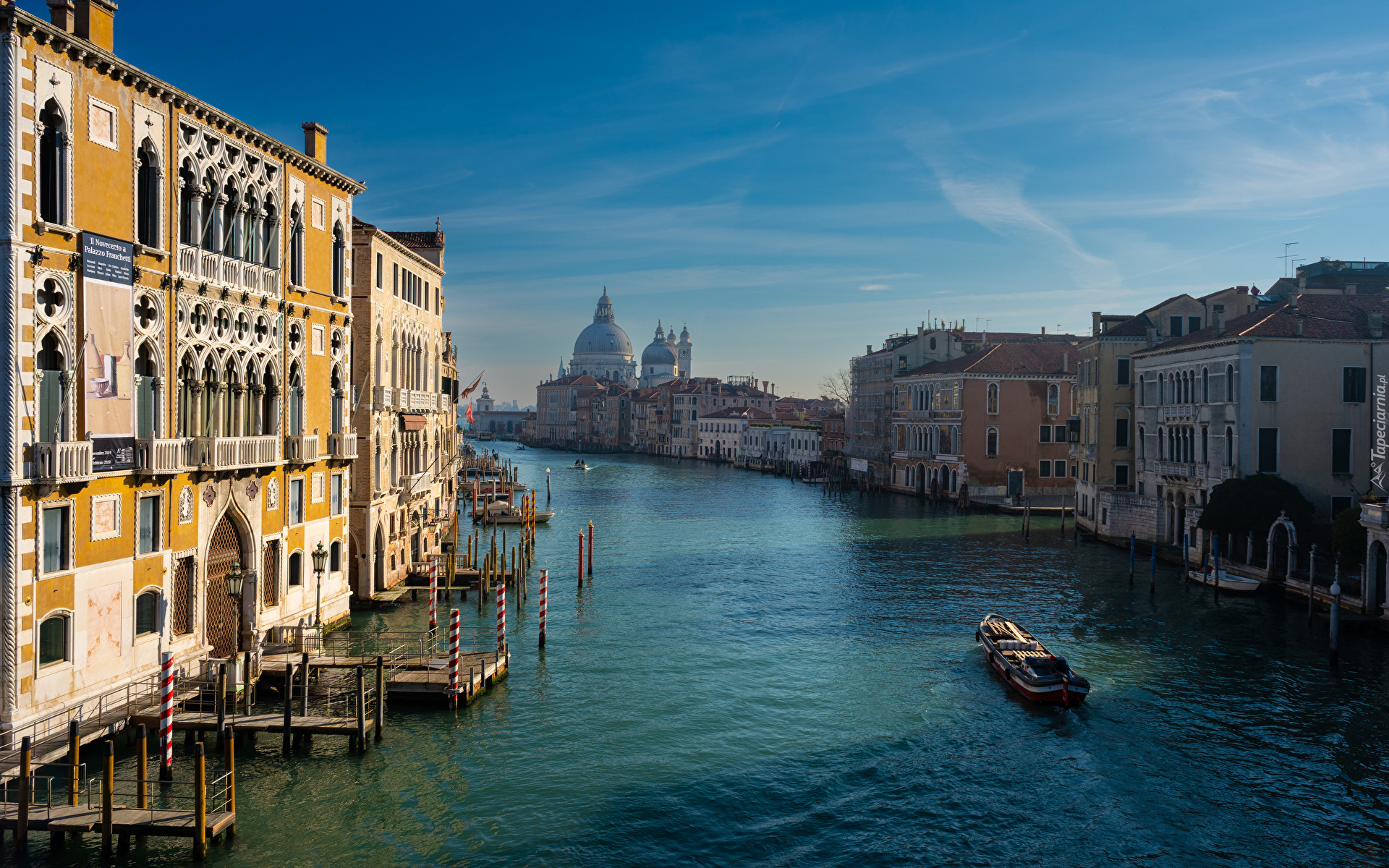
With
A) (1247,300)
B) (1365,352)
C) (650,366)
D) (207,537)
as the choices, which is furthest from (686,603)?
(650,366)

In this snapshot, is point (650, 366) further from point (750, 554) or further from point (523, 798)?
point (523, 798)

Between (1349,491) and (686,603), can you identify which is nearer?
(686,603)

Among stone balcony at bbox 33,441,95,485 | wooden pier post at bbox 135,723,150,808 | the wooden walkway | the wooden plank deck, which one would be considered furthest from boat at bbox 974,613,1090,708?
stone balcony at bbox 33,441,95,485

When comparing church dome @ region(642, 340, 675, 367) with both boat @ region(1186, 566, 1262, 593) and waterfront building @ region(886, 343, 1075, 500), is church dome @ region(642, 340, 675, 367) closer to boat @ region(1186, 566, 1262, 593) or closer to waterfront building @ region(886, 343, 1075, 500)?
waterfront building @ region(886, 343, 1075, 500)

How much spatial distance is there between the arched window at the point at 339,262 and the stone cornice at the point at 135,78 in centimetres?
169

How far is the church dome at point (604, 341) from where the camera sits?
601 ft

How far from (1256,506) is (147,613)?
2580cm

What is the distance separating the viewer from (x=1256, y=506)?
26.6 meters

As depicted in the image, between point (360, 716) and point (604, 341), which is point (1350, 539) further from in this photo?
point (604, 341)

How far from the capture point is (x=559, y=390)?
510 ft

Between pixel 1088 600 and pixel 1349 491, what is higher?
pixel 1349 491

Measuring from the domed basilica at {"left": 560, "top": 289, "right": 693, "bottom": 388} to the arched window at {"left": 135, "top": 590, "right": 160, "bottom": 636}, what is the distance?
523 feet

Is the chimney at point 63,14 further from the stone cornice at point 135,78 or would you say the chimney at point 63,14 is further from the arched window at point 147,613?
the arched window at point 147,613

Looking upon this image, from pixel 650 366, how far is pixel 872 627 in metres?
153
